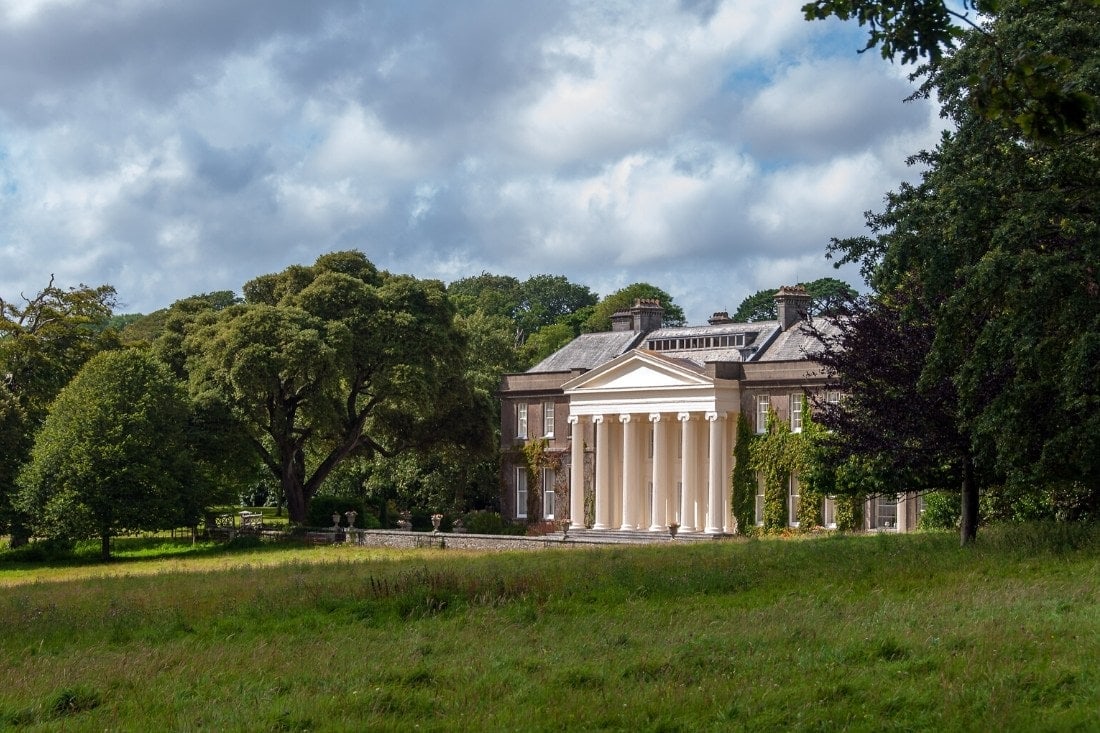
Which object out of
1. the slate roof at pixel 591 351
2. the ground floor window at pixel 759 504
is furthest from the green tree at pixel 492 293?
the ground floor window at pixel 759 504

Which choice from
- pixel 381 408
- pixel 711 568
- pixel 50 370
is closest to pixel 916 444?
pixel 711 568

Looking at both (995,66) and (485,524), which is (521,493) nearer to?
(485,524)

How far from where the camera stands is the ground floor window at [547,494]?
65000mm

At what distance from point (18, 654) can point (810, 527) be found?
40.8 m

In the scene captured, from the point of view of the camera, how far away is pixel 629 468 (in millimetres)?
61156

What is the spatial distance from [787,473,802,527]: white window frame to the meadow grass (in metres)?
29.8

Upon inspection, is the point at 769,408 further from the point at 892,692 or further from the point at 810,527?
the point at 892,692

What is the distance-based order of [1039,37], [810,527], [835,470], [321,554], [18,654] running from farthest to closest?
→ [810,527]
[321,554]
[835,470]
[1039,37]
[18,654]

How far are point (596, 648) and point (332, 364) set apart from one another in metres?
40.1

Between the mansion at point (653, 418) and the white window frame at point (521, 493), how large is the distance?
49 millimetres

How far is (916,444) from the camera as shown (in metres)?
28.2

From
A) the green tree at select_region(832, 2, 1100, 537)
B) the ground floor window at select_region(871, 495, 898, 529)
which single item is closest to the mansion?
the ground floor window at select_region(871, 495, 898, 529)

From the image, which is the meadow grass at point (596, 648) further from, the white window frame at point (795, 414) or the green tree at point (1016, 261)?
the white window frame at point (795, 414)

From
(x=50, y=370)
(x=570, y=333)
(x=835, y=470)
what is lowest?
(x=835, y=470)
